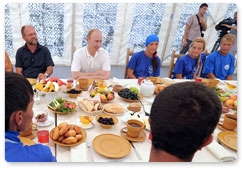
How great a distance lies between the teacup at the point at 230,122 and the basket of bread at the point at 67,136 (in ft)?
2.19

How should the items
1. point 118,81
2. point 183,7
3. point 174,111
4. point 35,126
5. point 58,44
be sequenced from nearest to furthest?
point 174,111
point 35,126
point 118,81
point 58,44
point 183,7

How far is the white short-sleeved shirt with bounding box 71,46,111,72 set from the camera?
5.68 feet

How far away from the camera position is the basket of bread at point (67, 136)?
812mm

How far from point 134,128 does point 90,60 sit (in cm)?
100

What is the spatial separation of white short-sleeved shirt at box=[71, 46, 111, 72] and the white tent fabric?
1.08 m

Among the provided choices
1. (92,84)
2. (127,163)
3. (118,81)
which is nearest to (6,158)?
(127,163)

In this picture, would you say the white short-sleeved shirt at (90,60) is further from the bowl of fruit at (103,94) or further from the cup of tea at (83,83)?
the bowl of fruit at (103,94)

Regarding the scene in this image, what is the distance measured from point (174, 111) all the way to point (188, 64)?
146cm

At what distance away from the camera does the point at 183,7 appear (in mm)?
3082

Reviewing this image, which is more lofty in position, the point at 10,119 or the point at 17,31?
the point at 17,31

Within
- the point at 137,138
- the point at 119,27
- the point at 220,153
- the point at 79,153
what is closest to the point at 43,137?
the point at 79,153

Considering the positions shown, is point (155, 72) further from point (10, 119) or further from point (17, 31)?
point (17, 31)

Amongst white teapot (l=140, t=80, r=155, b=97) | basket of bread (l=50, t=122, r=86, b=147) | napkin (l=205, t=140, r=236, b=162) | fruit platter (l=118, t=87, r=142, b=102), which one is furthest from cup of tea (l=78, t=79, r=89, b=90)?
napkin (l=205, t=140, r=236, b=162)

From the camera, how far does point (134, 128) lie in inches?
35.0
